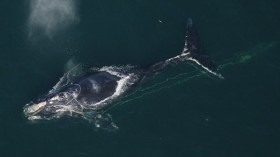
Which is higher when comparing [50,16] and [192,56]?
[50,16]

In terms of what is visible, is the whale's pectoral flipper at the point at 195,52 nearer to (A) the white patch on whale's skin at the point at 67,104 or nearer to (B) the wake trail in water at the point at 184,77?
(B) the wake trail in water at the point at 184,77

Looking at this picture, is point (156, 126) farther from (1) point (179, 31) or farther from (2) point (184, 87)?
(1) point (179, 31)

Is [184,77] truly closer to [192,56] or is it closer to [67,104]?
[192,56]

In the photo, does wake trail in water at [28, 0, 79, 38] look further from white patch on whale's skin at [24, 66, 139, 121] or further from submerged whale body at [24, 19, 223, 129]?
white patch on whale's skin at [24, 66, 139, 121]

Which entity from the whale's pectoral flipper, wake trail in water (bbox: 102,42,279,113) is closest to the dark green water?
wake trail in water (bbox: 102,42,279,113)

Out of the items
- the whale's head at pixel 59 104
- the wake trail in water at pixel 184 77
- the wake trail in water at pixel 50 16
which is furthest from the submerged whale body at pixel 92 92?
the wake trail in water at pixel 50 16

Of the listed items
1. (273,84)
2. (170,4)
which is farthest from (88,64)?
(273,84)

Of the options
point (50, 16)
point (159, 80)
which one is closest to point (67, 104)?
point (159, 80)
